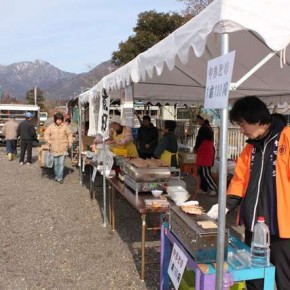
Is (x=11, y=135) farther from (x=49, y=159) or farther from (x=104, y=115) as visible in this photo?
(x=104, y=115)

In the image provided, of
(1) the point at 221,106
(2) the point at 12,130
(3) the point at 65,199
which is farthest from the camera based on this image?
(2) the point at 12,130

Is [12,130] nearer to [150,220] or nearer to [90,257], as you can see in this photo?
[150,220]

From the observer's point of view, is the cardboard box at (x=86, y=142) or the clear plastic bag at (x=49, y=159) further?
the cardboard box at (x=86, y=142)

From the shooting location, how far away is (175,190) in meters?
4.06

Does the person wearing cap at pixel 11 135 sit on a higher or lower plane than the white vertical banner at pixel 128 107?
lower

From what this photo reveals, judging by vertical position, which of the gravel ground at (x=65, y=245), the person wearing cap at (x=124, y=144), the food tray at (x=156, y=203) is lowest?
the gravel ground at (x=65, y=245)

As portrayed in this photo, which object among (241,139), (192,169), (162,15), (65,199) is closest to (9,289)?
(65,199)

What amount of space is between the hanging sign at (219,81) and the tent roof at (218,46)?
0.18 meters

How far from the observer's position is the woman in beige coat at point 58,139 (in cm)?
928

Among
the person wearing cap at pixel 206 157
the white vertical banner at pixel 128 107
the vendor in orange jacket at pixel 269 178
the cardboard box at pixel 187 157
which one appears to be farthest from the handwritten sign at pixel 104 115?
the cardboard box at pixel 187 157

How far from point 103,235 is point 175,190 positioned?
1.69 metres

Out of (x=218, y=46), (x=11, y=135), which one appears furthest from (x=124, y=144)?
(x=11, y=135)

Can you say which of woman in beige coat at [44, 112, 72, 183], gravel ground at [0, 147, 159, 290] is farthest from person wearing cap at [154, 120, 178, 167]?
woman in beige coat at [44, 112, 72, 183]

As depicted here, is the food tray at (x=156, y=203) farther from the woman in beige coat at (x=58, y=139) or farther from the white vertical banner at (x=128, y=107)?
the woman in beige coat at (x=58, y=139)
